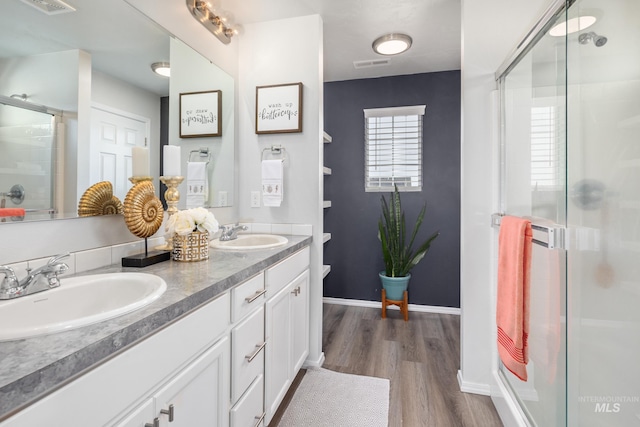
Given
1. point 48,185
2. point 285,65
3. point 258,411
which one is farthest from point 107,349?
point 285,65

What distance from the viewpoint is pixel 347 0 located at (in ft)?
6.82

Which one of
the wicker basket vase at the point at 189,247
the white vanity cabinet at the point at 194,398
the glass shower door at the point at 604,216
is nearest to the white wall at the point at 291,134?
the wicker basket vase at the point at 189,247

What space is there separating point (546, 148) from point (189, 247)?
1.57 meters

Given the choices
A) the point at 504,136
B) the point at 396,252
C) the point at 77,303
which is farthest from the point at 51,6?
the point at 396,252

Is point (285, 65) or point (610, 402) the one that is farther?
point (285, 65)

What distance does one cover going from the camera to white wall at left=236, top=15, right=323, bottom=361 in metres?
2.22

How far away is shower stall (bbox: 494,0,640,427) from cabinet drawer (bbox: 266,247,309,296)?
1.14 meters

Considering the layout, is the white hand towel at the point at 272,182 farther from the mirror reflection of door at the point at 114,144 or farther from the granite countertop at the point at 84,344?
the granite countertop at the point at 84,344

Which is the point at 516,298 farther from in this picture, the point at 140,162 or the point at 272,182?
the point at 140,162

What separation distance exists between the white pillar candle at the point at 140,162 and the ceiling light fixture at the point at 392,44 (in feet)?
6.59

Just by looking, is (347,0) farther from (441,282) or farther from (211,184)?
(441,282)

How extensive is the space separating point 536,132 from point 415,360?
1704 mm

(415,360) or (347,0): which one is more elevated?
(347,0)

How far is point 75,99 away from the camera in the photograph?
1.16 metres
